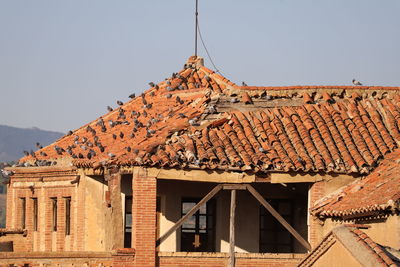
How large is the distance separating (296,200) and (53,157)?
7.31 metres

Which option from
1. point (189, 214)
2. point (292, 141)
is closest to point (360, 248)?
point (189, 214)

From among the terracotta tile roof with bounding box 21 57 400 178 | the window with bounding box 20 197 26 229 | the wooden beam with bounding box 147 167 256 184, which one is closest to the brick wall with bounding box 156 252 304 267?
the wooden beam with bounding box 147 167 256 184

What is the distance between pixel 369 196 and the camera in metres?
24.4

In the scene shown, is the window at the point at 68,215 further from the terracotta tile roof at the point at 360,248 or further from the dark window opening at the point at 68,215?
the terracotta tile roof at the point at 360,248

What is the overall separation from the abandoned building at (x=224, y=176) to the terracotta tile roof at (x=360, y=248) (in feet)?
10.8

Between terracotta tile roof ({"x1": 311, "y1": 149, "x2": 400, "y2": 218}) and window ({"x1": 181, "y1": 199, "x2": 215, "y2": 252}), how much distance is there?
12.2 feet

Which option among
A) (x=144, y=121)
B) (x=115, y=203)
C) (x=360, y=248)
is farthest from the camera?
(x=144, y=121)

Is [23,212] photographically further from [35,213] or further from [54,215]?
[54,215]

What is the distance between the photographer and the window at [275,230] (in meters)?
29.4

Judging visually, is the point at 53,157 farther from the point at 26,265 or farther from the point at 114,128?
the point at 26,265

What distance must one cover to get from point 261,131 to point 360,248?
9.70 metres

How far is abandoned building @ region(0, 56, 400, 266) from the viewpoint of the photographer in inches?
1008

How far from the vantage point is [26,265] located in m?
26.1

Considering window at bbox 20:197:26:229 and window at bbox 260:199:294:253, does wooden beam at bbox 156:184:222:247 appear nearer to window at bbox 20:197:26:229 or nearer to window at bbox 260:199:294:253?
window at bbox 260:199:294:253
